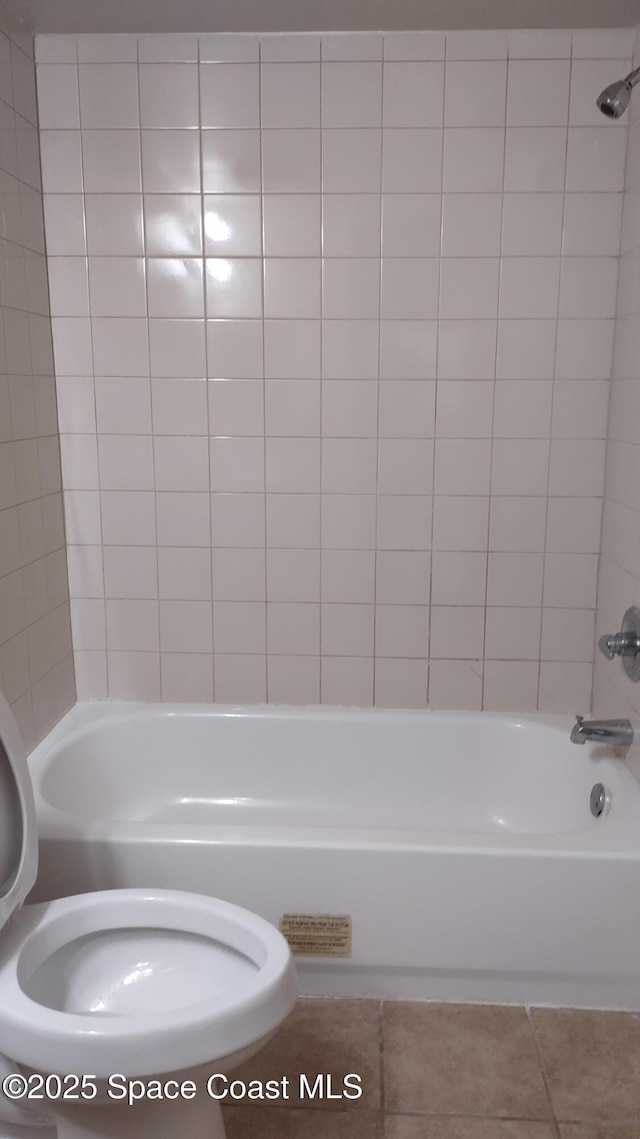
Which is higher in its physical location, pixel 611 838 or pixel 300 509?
pixel 300 509

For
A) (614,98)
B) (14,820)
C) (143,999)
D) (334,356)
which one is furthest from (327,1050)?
(614,98)

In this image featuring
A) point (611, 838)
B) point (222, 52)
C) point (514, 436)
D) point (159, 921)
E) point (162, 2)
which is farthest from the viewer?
point (514, 436)

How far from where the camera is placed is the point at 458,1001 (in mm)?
1902

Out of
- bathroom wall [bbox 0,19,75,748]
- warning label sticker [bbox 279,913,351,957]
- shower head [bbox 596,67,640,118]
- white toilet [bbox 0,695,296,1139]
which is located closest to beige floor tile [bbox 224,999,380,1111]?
warning label sticker [bbox 279,913,351,957]

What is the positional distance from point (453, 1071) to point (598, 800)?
27.0 inches

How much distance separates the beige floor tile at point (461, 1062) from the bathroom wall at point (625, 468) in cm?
66

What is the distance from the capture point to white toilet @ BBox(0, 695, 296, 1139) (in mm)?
1235

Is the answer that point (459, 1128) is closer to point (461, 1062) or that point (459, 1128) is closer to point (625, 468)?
point (461, 1062)

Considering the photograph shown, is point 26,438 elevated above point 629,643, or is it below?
above

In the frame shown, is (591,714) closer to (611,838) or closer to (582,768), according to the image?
(582,768)

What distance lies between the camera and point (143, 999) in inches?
57.5

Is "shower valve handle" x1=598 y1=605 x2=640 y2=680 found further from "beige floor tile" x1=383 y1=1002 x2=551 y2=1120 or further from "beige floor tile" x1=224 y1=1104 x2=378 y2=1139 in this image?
"beige floor tile" x1=224 y1=1104 x2=378 y2=1139

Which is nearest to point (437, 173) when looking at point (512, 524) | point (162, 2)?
point (162, 2)

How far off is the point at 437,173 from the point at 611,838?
65.2 inches
